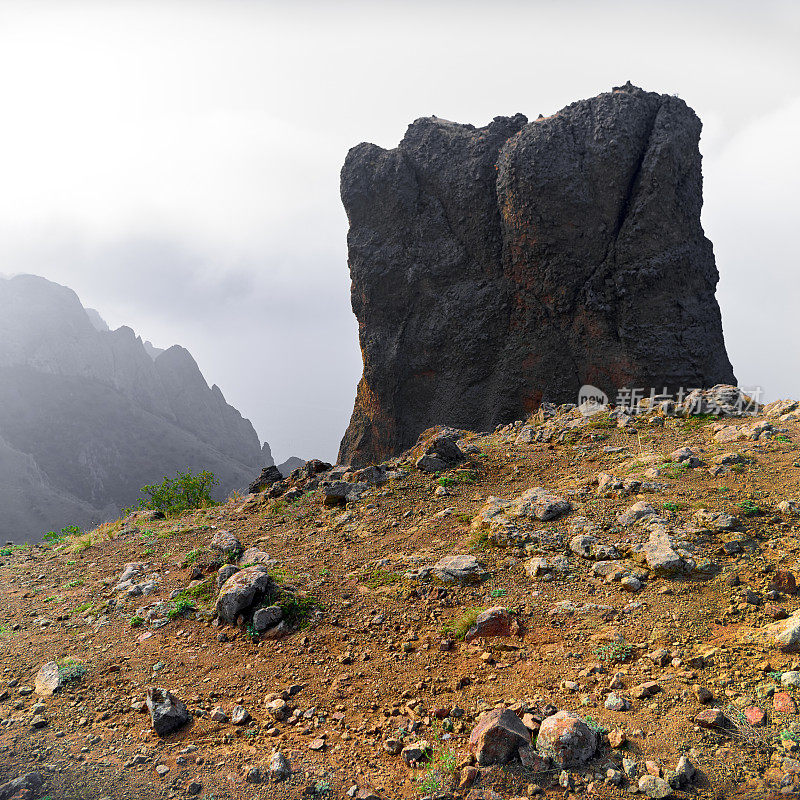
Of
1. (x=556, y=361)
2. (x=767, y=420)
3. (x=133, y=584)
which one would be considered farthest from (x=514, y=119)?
(x=133, y=584)

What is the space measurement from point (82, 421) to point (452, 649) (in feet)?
333

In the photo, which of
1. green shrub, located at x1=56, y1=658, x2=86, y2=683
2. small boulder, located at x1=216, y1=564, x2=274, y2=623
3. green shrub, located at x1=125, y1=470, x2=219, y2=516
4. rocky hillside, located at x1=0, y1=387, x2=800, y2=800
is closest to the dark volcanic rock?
green shrub, located at x1=125, y1=470, x2=219, y2=516

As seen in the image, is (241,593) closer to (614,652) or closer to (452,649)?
(452,649)

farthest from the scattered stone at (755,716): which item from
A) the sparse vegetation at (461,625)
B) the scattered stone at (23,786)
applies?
the scattered stone at (23,786)

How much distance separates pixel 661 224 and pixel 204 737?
26.2 m

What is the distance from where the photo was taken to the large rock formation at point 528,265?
22828 mm

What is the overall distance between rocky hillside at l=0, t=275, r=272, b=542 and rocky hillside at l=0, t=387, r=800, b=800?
7252cm

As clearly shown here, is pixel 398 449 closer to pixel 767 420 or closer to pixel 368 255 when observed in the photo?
pixel 368 255

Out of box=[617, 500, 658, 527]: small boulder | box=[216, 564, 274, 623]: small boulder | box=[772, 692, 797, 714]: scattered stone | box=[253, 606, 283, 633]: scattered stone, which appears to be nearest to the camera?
box=[772, 692, 797, 714]: scattered stone

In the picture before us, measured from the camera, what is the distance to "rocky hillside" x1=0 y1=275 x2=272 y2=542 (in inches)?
2847

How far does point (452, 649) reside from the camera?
5.96 meters

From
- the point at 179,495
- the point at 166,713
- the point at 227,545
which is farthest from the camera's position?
the point at 179,495

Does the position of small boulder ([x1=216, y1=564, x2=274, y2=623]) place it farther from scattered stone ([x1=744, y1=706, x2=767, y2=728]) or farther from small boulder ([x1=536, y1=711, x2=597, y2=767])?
scattered stone ([x1=744, y1=706, x2=767, y2=728])

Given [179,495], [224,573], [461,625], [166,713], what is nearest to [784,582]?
[461,625]
